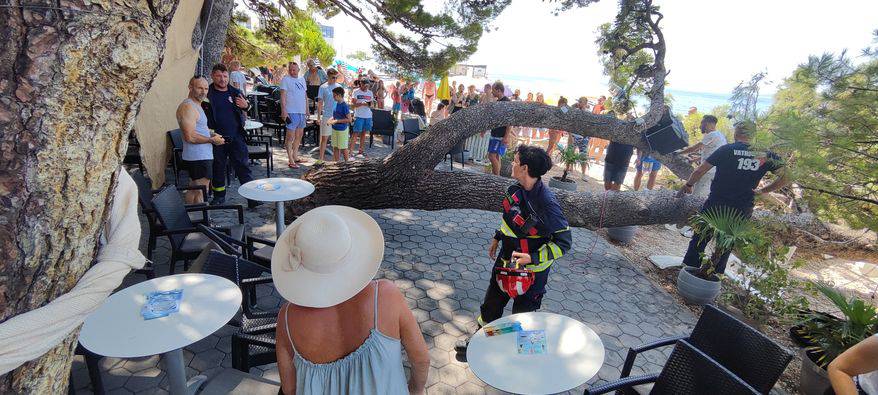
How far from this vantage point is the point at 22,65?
0.95 meters

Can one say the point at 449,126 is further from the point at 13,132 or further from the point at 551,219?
the point at 13,132

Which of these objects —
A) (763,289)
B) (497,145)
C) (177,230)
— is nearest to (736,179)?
(763,289)

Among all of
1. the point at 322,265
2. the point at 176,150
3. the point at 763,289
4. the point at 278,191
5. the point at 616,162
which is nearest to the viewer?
the point at 322,265

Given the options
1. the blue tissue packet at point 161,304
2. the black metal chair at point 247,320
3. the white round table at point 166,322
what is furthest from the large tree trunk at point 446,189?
the blue tissue packet at point 161,304

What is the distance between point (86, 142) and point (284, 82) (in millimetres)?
6981

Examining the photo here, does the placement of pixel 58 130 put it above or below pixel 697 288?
above

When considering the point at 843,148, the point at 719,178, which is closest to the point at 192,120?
the point at 843,148

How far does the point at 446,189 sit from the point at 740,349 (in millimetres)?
3591

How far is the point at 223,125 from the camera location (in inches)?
208

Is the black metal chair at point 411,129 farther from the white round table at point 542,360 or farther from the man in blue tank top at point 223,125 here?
the white round table at point 542,360

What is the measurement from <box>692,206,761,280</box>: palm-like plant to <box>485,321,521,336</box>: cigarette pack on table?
2.88 metres

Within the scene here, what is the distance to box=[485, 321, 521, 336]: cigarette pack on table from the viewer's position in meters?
2.34

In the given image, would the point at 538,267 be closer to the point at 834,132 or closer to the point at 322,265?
the point at 322,265

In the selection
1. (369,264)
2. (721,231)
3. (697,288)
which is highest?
(369,264)
